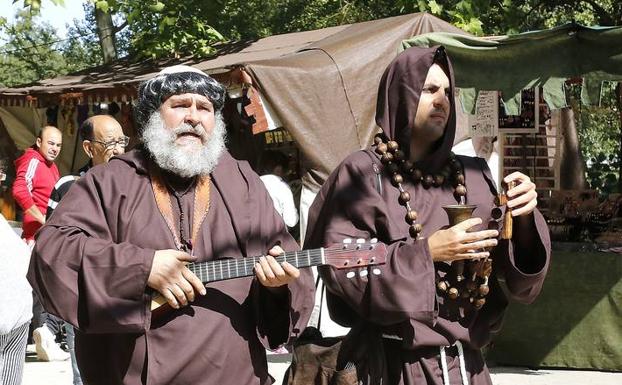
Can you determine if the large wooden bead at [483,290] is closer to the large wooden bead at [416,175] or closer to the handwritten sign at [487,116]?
the large wooden bead at [416,175]

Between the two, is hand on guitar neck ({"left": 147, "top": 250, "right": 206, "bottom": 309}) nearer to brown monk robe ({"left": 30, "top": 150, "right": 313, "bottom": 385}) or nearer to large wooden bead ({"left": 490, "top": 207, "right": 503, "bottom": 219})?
brown monk robe ({"left": 30, "top": 150, "right": 313, "bottom": 385})

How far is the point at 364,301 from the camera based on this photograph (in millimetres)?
3523

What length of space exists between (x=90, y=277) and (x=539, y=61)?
4613 millimetres

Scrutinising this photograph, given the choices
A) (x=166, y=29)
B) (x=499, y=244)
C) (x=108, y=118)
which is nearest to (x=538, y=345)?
(x=108, y=118)

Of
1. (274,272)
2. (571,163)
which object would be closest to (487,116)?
(571,163)

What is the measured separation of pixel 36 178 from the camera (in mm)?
9508

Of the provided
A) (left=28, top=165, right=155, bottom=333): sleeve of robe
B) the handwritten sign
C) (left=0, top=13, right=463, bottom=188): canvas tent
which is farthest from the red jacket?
(left=28, top=165, right=155, bottom=333): sleeve of robe

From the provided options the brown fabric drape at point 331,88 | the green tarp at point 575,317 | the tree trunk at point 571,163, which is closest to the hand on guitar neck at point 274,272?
the green tarp at point 575,317

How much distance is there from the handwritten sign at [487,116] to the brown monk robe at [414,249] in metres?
5.53

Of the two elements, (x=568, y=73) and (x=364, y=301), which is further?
(x=568, y=73)

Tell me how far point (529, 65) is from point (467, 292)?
4.02 metres

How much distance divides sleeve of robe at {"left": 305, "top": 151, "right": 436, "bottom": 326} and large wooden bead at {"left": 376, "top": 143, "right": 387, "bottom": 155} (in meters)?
0.05

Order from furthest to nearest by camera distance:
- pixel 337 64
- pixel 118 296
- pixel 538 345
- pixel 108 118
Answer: pixel 337 64 < pixel 538 345 < pixel 108 118 < pixel 118 296

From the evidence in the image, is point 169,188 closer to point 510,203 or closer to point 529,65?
point 510,203
